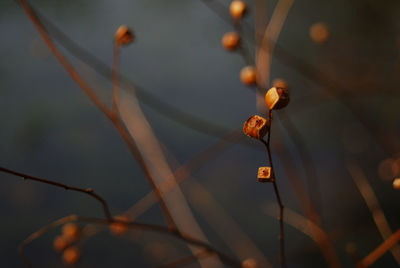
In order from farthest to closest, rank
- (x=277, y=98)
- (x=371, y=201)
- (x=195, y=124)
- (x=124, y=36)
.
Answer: (x=195, y=124), (x=371, y=201), (x=124, y=36), (x=277, y=98)

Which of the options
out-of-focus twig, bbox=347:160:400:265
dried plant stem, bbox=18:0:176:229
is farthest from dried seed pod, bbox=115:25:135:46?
out-of-focus twig, bbox=347:160:400:265

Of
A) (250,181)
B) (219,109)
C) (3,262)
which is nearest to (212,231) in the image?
(250,181)

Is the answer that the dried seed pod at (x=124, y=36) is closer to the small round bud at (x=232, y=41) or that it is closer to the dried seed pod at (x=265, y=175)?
the small round bud at (x=232, y=41)

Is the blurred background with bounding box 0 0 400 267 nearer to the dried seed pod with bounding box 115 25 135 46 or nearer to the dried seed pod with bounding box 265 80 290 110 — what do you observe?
the dried seed pod with bounding box 115 25 135 46

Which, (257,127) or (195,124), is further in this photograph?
(195,124)

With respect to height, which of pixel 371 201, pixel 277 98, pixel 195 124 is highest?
pixel 277 98

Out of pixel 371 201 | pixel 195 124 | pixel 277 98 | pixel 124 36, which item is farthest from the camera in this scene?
pixel 195 124

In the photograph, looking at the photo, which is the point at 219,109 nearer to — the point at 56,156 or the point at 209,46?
the point at 209,46

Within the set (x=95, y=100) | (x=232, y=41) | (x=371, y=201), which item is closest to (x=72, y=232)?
(x=95, y=100)

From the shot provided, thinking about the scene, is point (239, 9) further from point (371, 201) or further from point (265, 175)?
point (371, 201)
